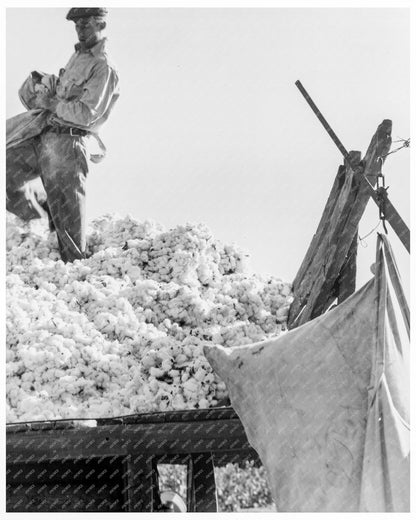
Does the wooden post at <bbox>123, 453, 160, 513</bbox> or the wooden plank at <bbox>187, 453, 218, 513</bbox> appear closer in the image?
the wooden post at <bbox>123, 453, 160, 513</bbox>

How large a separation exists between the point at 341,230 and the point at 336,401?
60.8 inches

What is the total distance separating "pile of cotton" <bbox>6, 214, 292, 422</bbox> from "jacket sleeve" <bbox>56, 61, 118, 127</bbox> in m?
0.76

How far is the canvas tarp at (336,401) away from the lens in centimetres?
345

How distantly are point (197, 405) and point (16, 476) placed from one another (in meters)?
0.95

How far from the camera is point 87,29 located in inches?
252

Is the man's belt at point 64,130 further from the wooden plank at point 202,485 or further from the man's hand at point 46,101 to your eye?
the wooden plank at point 202,485

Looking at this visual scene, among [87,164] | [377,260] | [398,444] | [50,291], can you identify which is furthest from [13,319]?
[398,444]

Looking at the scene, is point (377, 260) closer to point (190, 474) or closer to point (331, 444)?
point (331, 444)

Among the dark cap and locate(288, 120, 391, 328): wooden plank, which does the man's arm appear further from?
locate(288, 120, 391, 328): wooden plank

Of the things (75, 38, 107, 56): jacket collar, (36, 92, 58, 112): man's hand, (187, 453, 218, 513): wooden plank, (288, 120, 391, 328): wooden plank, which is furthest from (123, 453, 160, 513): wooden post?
(75, 38, 107, 56): jacket collar

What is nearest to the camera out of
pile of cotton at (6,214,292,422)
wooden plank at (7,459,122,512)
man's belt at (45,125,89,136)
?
wooden plank at (7,459,122,512)

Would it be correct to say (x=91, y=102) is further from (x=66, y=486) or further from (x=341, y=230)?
(x=66, y=486)

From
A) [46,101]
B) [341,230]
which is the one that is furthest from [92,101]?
[341,230]

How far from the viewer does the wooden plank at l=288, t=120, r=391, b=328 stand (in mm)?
4891
